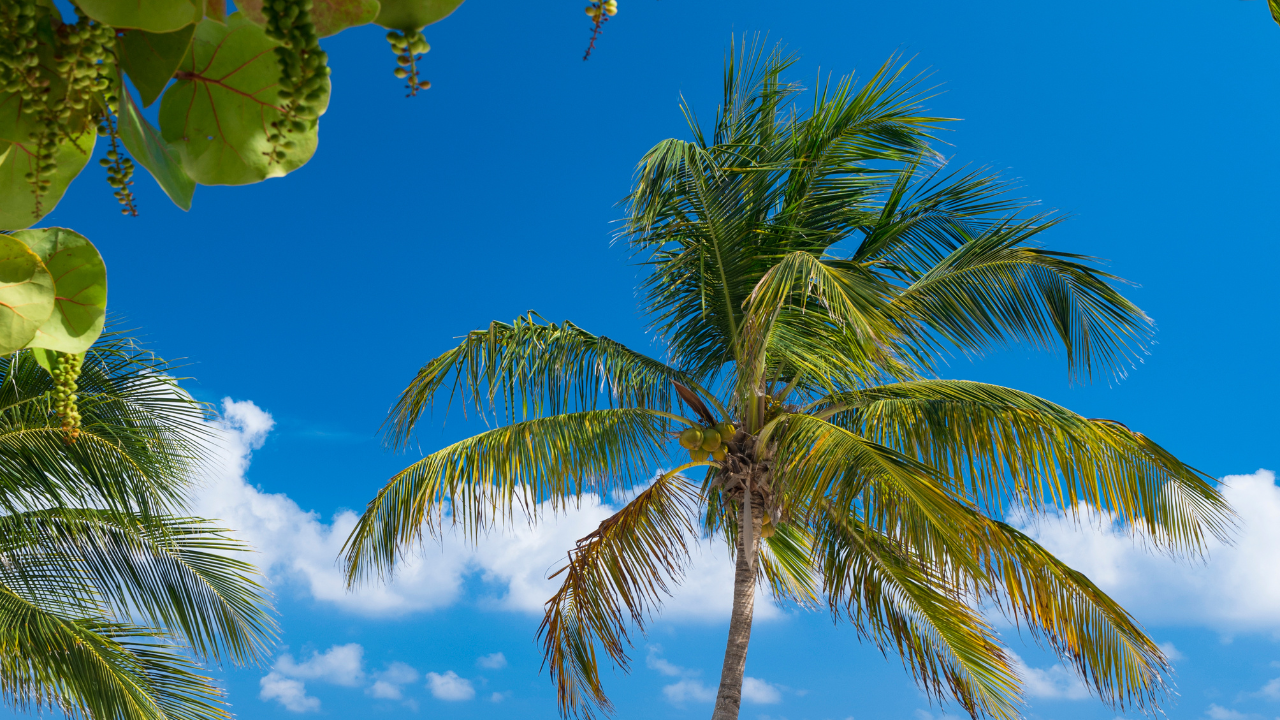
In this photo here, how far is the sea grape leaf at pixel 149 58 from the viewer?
0.65m

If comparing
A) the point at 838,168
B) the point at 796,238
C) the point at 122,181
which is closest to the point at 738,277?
the point at 796,238

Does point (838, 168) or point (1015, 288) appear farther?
point (838, 168)

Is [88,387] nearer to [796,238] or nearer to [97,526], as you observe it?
[97,526]

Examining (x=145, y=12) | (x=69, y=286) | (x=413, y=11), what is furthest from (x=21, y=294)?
(x=413, y=11)

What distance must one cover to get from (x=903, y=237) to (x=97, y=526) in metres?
6.55

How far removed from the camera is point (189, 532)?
6.49 meters

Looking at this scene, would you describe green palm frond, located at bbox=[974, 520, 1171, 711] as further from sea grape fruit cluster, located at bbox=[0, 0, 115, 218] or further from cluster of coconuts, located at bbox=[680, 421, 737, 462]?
sea grape fruit cluster, located at bbox=[0, 0, 115, 218]

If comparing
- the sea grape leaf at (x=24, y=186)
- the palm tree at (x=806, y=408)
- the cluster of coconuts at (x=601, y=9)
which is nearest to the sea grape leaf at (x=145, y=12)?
the sea grape leaf at (x=24, y=186)

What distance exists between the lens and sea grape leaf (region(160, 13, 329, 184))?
0.66 meters

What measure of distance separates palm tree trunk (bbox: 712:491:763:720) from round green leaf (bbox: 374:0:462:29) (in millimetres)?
5606

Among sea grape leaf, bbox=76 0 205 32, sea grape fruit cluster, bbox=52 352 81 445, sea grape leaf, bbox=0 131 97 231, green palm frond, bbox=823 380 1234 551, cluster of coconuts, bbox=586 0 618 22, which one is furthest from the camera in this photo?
green palm frond, bbox=823 380 1234 551

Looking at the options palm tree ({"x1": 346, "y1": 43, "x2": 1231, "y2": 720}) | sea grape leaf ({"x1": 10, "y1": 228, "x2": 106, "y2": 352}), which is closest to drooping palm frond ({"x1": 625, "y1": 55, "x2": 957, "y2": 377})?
palm tree ({"x1": 346, "y1": 43, "x2": 1231, "y2": 720})

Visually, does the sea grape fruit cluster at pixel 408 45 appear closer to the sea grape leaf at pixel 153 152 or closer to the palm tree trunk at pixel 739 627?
the sea grape leaf at pixel 153 152

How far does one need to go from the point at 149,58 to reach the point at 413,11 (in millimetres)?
225
